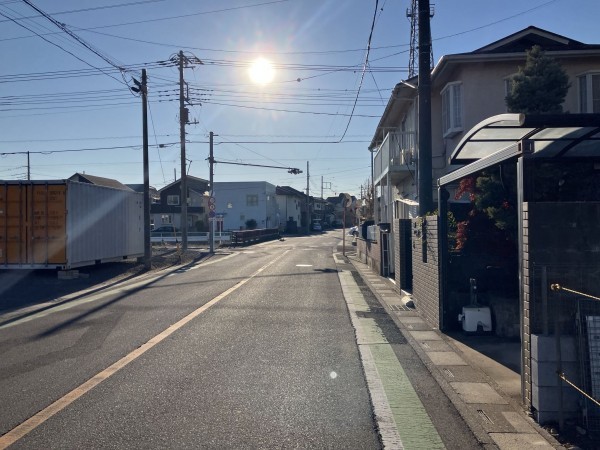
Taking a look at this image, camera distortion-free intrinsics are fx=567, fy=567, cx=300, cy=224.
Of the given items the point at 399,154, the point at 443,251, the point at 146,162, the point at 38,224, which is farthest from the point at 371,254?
the point at 443,251

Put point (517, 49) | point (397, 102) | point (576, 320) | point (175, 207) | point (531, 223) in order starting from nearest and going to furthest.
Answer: point (576, 320) < point (531, 223) < point (517, 49) < point (397, 102) < point (175, 207)

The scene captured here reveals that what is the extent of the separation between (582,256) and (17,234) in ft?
55.3

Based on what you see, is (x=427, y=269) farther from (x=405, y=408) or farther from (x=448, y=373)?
(x=405, y=408)

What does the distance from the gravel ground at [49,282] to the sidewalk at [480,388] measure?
9.10 metres

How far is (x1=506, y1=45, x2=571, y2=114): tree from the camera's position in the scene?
11.8 meters

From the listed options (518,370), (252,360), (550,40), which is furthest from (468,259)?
(550,40)

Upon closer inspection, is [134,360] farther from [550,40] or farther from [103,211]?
[550,40]

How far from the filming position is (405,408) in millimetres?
5691

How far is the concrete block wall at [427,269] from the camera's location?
9617 mm

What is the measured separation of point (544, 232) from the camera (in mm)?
5324

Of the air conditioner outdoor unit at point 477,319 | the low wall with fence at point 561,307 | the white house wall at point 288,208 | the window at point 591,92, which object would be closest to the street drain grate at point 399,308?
the air conditioner outdoor unit at point 477,319

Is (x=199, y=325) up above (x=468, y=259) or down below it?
below

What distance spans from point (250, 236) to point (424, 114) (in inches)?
1347

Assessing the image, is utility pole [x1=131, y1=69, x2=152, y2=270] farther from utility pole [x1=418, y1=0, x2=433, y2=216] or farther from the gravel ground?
utility pole [x1=418, y1=0, x2=433, y2=216]
